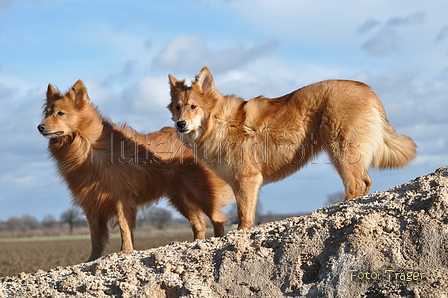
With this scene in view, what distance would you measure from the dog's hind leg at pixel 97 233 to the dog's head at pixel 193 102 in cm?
254

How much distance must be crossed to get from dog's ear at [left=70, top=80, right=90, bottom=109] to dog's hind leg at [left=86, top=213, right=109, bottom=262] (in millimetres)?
2148

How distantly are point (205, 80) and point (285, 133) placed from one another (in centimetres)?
173

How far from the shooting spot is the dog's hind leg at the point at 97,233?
923cm

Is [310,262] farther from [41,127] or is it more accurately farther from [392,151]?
[41,127]

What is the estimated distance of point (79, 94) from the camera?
30.6 ft

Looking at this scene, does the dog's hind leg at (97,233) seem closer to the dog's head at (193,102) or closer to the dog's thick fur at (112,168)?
the dog's thick fur at (112,168)

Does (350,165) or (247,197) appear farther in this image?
(247,197)

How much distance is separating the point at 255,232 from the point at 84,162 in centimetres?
404

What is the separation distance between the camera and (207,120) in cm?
855

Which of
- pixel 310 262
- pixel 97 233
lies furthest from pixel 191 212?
pixel 310 262

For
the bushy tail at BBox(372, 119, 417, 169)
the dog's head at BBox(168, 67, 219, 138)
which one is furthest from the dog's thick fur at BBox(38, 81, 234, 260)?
the bushy tail at BBox(372, 119, 417, 169)

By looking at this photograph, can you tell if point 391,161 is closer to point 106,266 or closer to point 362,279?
point 362,279

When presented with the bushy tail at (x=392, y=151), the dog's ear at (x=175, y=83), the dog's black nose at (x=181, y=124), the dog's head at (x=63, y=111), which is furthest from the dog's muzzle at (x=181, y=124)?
the bushy tail at (x=392, y=151)

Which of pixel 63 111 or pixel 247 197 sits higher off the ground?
pixel 63 111
